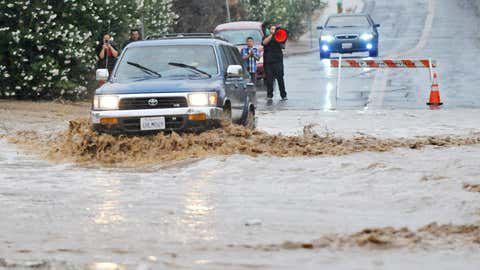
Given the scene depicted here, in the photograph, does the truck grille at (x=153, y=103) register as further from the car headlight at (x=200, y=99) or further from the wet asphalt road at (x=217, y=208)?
the wet asphalt road at (x=217, y=208)

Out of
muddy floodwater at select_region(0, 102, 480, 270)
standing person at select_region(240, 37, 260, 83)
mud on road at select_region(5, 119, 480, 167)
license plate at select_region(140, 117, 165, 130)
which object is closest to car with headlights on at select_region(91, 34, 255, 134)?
license plate at select_region(140, 117, 165, 130)

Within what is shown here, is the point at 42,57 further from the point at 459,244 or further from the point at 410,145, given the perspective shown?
the point at 459,244

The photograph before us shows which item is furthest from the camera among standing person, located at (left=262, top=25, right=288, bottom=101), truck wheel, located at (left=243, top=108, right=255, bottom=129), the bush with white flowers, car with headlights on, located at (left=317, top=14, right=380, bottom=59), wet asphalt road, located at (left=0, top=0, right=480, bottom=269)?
car with headlights on, located at (left=317, top=14, right=380, bottom=59)

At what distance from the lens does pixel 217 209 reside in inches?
446

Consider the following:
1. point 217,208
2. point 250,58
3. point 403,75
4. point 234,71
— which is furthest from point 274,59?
point 217,208

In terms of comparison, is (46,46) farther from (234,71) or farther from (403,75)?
(403,75)

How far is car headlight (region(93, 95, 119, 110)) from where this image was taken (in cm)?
1541

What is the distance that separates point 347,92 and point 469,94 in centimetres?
303

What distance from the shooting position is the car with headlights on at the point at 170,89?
50.3 ft

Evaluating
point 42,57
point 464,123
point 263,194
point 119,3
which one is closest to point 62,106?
point 42,57

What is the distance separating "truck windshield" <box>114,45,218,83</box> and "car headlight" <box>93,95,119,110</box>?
551 mm

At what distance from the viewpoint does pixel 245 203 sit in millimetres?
11680

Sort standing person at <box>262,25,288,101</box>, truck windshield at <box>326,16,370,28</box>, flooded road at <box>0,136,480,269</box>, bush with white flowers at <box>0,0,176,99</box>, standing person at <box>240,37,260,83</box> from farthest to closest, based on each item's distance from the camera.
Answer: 1. truck windshield at <box>326,16,370,28</box>
2. standing person at <box>262,25,288,101</box>
3. standing person at <box>240,37,260,83</box>
4. bush with white flowers at <box>0,0,176,99</box>
5. flooded road at <box>0,136,480,269</box>

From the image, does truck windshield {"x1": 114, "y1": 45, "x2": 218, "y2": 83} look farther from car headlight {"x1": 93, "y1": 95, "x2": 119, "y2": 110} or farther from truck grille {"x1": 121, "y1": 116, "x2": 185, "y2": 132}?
truck grille {"x1": 121, "y1": 116, "x2": 185, "y2": 132}
